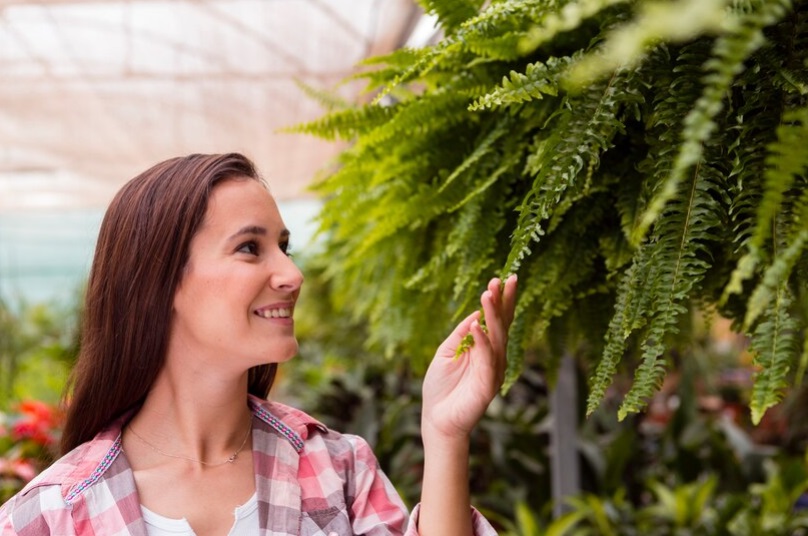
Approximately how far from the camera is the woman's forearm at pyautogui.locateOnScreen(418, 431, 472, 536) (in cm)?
104

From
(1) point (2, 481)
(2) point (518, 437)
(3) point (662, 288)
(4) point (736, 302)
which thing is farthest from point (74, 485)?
(2) point (518, 437)

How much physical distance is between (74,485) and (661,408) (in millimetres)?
5811

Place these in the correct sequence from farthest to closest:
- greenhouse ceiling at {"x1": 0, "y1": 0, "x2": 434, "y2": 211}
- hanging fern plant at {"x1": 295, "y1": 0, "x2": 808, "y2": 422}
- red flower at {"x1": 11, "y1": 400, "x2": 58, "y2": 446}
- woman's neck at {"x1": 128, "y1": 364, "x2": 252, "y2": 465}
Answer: greenhouse ceiling at {"x1": 0, "y1": 0, "x2": 434, "y2": 211} < red flower at {"x1": 11, "y1": 400, "x2": 58, "y2": 446} < woman's neck at {"x1": 128, "y1": 364, "x2": 252, "y2": 465} < hanging fern plant at {"x1": 295, "y1": 0, "x2": 808, "y2": 422}

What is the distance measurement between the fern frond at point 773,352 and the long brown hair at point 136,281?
735 mm

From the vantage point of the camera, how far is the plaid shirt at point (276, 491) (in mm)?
1060

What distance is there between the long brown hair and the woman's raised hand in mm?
385

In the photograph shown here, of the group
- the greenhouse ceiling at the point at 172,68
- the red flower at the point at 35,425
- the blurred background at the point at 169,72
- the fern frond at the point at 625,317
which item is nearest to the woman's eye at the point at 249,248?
the fern frond at the point at 625,317

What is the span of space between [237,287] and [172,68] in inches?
162

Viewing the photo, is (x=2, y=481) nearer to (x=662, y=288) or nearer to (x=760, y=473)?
(x=662, y=288)

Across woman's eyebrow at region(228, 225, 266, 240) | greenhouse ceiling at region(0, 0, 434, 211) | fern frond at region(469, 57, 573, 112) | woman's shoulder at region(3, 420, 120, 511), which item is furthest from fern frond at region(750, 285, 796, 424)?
greenhouse ceiling at region(0, 0, 434, 211)

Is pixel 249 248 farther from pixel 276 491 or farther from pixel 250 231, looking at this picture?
pixel 276 491

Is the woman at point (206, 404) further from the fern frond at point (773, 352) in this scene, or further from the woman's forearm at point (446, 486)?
the fern frond at point (773, 352)

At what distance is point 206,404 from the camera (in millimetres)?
1191

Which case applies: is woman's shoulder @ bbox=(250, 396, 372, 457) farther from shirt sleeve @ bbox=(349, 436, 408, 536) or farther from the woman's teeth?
the woman's teeth
